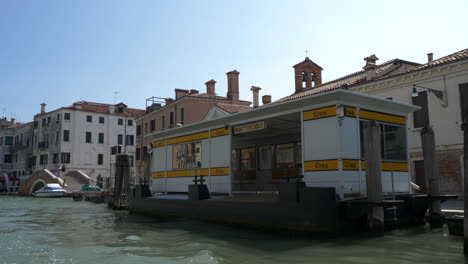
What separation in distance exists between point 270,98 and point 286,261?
2904 cm

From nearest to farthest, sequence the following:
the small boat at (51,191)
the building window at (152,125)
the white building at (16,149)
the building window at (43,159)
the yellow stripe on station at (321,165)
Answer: the yellow stripe on station at (321,165) < the building window at (152,125) < the small boat at (51,191) < the building window at (43,159) < the white building at (16,149)

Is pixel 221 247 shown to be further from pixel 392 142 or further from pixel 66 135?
pixel 66 135

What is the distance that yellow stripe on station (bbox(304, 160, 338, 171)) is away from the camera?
9775 millimetres

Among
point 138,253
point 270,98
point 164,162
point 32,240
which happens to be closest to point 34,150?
point 270,98

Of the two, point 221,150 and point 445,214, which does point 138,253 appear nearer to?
point 221,150

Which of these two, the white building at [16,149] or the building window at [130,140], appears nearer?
the building window at [130,140]

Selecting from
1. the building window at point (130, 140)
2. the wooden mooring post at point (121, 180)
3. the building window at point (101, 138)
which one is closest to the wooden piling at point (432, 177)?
the wooden mooring post at point (121, 180)

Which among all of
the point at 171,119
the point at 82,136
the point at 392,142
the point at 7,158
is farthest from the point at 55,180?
the point at 392,142

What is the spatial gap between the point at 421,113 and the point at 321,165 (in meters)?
11.3

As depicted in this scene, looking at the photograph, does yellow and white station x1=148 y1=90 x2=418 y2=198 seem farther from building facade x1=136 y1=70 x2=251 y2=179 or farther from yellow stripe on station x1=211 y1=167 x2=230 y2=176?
building facade x1=136 y1=70 x2=251 y2=179

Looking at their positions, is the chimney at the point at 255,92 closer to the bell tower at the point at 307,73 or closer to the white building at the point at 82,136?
the bell tower at the point at 307,73

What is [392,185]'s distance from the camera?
36.0 ft

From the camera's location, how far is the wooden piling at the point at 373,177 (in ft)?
29.5

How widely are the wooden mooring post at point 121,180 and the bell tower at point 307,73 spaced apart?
15963 millimetres
